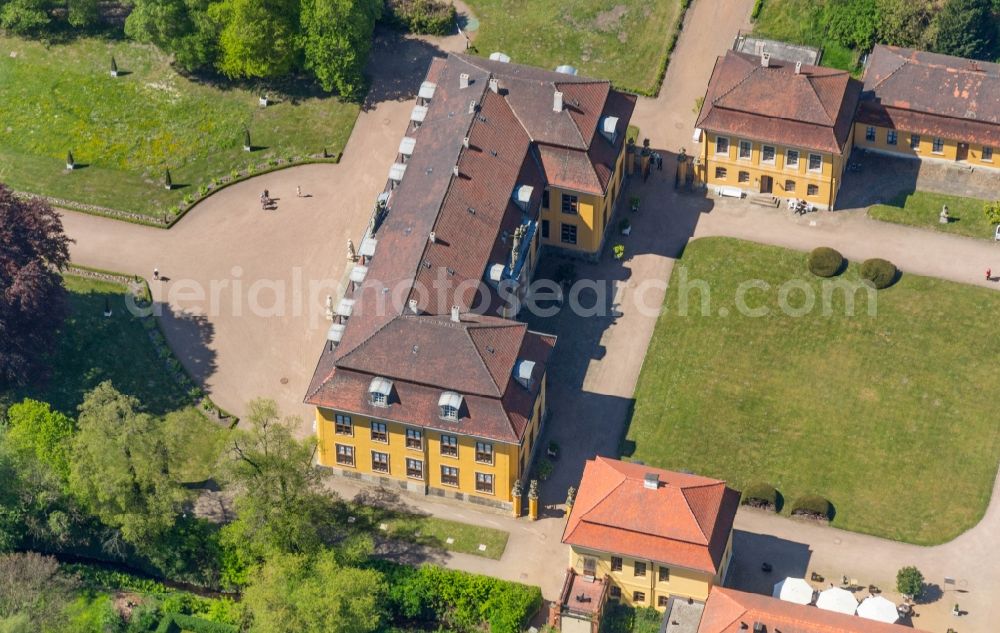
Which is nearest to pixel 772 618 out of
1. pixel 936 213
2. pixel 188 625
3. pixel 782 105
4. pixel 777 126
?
pixel 188 625

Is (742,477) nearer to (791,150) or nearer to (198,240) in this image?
(791,150)

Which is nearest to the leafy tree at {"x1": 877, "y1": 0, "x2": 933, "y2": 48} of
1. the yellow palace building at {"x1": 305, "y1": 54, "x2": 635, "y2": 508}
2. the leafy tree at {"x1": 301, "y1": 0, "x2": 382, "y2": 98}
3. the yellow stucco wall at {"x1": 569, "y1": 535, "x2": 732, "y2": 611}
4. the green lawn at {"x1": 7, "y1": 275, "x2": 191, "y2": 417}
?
the yellow palace building at {"x1": 305, "y1": 54, "x2": 635, "y2": 508}

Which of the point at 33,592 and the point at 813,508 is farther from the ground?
the point at 813,508

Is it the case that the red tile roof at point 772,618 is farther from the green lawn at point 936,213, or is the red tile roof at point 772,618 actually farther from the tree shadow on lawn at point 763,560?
the green lawn at point 936,213

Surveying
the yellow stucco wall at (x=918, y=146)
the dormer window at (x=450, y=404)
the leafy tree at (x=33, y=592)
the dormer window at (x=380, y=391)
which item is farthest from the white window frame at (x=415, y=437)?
the yellow stucco wall at (x=918, y=146)

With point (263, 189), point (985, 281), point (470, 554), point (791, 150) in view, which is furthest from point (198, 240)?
point (985, 281)

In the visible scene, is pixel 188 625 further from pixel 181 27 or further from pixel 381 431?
pixel 181 27
